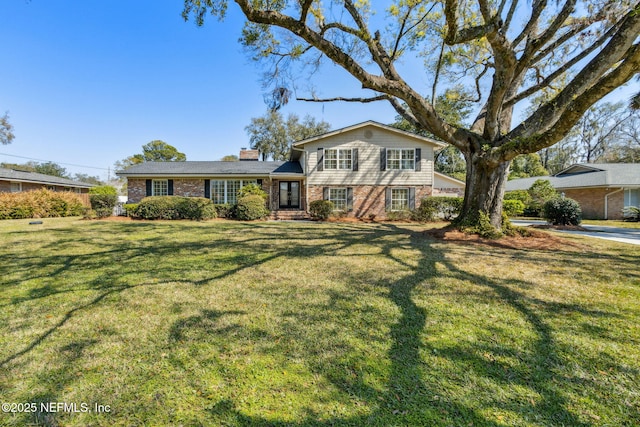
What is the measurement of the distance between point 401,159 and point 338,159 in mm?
3920

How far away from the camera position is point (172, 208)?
14.3 meters

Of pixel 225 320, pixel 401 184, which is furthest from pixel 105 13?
pixel 401 184

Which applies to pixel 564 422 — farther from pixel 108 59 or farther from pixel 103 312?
pixel 108 59

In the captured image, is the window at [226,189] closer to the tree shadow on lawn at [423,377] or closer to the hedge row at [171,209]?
the hedge row at [171,209]

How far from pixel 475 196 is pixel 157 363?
9.34 metres

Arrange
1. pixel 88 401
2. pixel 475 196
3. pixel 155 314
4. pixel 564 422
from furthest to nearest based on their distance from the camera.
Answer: pixel 475 196 < pixel 155 314 < pixel 88 401 < pixel 564 422

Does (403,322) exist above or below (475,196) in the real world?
below

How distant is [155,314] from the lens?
3338 mm

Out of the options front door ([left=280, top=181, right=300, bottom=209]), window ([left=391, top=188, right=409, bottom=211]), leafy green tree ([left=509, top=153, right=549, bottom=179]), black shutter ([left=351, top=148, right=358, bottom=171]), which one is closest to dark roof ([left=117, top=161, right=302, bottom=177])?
front door ([left=280, top=181, right=300, bottom=209])

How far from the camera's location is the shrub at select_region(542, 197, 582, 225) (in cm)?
1238

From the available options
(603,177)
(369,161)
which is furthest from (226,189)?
(603,177)

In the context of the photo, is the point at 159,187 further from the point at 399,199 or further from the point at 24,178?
the point at 399,199

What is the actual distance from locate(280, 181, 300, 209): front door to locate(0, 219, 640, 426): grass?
40.8 feet

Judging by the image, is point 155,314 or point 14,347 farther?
point 155,314
